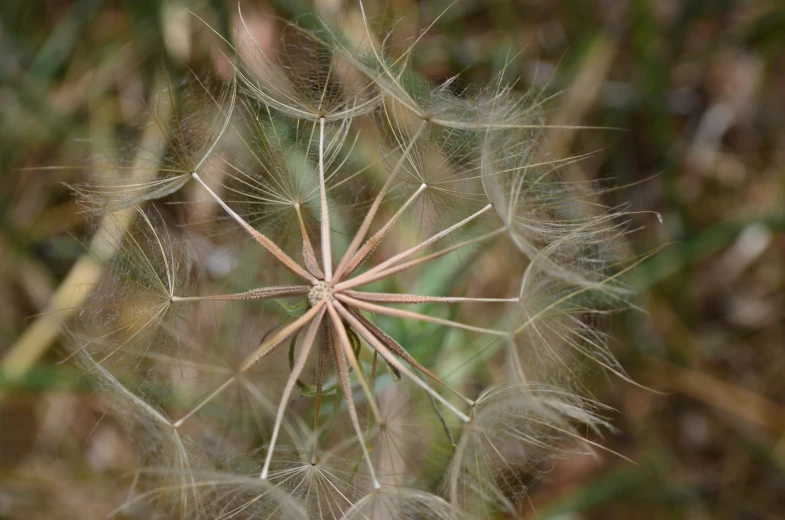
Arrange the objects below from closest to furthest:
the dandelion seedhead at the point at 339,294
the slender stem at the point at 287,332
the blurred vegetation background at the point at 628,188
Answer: the slender stem at the point at 287,332, the dandelion seedhead at the point at 339,294, the blurred vegetation background at the point at 628,188

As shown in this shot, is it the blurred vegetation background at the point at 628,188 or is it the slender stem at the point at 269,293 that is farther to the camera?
the blurred vegetation background at the point at 628,188

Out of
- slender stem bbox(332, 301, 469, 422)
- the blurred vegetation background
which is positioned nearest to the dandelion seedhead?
slender stem bbox(332, 301, 469, 422)

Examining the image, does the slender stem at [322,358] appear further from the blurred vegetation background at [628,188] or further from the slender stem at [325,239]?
the blurred vegetation background at [628,188]

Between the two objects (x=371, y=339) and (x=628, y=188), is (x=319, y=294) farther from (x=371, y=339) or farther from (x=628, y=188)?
(x=628, y=188)

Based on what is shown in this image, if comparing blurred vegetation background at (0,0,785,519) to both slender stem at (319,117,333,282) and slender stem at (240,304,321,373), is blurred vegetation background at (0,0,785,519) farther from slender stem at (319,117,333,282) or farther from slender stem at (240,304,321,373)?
slender stem at (240,304,321,373)

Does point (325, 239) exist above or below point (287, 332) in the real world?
above

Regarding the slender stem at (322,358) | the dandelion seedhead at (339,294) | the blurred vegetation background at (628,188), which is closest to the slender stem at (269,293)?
the dandelion seedhead at (339,294)

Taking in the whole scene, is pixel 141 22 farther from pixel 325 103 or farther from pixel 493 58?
pixel 325 103

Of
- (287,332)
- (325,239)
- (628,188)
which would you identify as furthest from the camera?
(628,188)

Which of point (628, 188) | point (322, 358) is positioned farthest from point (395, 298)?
point (628, 188)
